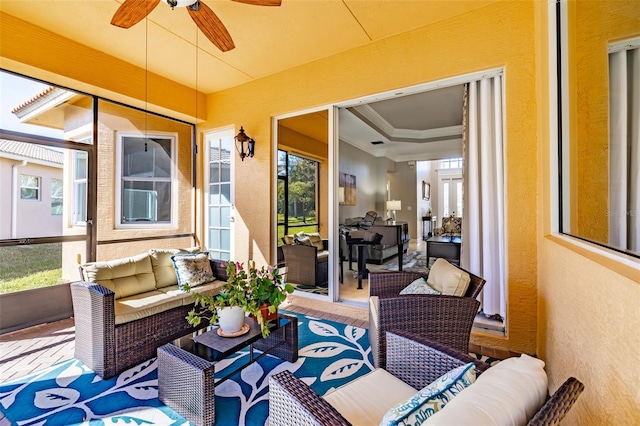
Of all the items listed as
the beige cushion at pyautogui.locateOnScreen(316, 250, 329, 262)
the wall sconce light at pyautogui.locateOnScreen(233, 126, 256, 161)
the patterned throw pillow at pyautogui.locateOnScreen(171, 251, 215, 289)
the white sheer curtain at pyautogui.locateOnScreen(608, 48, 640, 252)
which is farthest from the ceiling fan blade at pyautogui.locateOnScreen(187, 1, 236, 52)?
the beige cushion at pyautogui.locateOnScreen(316, 250, 329, 262)

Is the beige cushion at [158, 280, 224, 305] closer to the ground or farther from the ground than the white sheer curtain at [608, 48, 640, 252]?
closer to the ground

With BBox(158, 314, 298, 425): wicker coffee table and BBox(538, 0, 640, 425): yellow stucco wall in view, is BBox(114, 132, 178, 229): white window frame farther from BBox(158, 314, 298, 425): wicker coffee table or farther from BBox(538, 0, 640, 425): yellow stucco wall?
BBox(538, 0, 640, 425): yellow stucco wall

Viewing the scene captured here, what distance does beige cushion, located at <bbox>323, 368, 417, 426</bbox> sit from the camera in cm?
114

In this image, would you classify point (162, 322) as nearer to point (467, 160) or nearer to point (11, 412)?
point (11, 412)

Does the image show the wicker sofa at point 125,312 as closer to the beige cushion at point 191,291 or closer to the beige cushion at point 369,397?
the beige cushion at point 191,291

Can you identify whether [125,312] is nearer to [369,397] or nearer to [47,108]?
[369,397]

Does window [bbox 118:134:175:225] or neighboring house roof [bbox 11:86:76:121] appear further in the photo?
window [bbox 118:134:175:225]

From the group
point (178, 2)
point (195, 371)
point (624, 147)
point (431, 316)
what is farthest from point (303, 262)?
point (624, 147)

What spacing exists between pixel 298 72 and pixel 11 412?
390 cm

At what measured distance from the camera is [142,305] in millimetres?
2377

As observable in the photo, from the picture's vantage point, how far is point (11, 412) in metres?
1.75

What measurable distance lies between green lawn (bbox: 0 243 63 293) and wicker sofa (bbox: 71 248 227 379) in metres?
1.11

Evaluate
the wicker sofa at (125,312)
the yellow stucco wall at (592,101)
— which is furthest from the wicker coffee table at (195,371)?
the yellow stucco wall at (592,101)

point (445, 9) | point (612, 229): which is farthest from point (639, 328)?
point (445, 9)
